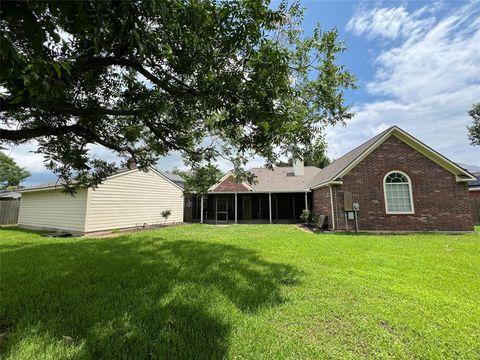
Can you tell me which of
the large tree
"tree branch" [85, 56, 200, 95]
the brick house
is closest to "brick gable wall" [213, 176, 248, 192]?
the brick house

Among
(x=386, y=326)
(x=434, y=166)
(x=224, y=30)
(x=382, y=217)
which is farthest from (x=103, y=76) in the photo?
(x=434, y=166)

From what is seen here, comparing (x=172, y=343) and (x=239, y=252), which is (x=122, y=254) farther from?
(x=172, y=343)

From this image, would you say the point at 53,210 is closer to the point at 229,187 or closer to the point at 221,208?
the point at 229,187

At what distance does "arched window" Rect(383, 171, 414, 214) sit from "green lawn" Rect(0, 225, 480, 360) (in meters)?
6.04

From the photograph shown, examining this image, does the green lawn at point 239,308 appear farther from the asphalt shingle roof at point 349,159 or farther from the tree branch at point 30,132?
the asphalt shingle roof at point 349,159

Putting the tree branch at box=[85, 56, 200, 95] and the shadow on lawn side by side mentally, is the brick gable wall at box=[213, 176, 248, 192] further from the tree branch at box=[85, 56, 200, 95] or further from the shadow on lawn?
the tree branch at box=[85, 56, 200, 95]

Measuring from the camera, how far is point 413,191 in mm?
12414

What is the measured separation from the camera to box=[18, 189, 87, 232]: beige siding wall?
13375 millimetres

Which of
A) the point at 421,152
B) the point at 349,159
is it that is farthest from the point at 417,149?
the point at 349,159

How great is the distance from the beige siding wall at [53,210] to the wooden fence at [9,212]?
1634 millimetres

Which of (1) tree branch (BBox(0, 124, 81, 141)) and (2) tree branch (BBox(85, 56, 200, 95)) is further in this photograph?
(1) tree branch (BBox(0, 124, 81, 141))

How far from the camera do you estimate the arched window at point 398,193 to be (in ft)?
40.8

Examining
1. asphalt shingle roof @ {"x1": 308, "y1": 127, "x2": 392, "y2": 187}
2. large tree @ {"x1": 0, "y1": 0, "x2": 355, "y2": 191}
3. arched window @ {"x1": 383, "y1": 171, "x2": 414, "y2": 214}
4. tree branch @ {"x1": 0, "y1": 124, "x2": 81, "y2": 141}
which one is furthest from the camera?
asphalt shingle roof @ {"x1": 308, "y1": 127, "x2": 392, "y2": 187}

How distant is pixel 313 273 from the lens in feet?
17.8
